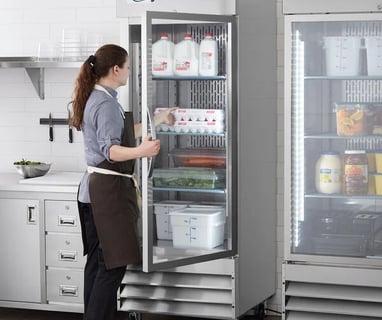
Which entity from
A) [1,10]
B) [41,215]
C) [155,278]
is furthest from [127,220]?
[1,10]

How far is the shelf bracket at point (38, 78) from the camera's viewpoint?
19.7 ft

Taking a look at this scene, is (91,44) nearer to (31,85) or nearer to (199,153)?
(31,85)

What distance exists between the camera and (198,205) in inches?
209

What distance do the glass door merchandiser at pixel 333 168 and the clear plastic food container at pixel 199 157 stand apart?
18.5 inches

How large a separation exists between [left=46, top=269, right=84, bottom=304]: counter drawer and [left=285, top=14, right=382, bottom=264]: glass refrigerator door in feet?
4.61

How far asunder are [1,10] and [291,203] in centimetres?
268

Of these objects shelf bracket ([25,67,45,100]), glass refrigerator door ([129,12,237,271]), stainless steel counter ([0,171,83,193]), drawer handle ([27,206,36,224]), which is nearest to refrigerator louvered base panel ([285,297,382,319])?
glass refrigerator door ([129,12,237,271])

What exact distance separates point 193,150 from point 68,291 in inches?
47.7

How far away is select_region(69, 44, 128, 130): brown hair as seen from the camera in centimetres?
468

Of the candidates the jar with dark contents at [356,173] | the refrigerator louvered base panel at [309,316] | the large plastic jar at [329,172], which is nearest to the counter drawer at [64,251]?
the refrigerator louvered base panel at [309,316]

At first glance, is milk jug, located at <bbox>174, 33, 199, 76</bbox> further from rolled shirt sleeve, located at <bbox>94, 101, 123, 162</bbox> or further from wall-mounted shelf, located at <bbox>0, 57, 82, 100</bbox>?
wall-mounted shelf, located at <bbox>0, 57, 82, 100</bbox>

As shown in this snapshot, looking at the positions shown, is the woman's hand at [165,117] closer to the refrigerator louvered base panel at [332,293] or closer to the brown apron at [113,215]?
the brown apron at [113,215]

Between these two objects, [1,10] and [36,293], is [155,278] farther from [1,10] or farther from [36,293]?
[1,10]

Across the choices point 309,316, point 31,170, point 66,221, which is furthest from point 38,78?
point 309,316
